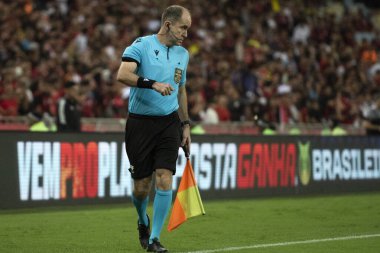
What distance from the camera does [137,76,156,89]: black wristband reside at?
845cm

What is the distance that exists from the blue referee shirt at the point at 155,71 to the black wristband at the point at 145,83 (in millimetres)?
373

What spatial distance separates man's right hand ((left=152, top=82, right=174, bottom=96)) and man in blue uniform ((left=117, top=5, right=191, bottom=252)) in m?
0.38

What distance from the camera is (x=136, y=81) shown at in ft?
27.9

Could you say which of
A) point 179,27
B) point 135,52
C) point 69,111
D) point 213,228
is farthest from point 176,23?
point 69,111

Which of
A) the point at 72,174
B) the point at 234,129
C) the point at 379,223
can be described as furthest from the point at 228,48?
the point at 379,223

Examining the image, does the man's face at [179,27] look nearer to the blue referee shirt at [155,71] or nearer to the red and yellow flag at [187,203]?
the blue referee shirt at [155,71]

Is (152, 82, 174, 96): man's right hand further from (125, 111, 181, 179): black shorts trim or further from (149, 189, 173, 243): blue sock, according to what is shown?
(149, 189, 173, 243): blue sock

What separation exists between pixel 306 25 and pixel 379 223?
58.2 ft

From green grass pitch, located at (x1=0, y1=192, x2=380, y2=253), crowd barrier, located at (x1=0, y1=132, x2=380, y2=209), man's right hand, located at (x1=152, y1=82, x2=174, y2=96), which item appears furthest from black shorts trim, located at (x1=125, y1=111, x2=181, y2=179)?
crowd barrier, located at (x1=0, y1=132, x2=380, y2=209)

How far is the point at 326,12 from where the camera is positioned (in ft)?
104

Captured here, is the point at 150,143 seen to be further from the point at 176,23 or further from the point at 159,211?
the point at 176,23

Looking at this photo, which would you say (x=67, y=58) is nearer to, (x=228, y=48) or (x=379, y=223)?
(x=228, y=48)

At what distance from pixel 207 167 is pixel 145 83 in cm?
846

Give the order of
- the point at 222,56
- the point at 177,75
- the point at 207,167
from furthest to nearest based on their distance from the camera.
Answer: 1. the point at 222,56
2. the point at 207,167
3. the point at 177,75
